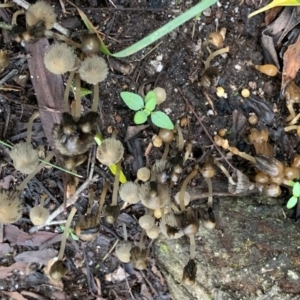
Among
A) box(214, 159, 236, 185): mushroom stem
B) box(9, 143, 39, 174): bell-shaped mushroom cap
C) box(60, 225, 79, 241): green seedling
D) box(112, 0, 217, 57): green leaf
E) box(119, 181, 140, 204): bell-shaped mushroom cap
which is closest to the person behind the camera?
box(112, 0, 217, 57): green leaf

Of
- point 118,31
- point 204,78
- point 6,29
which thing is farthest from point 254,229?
point 6,29

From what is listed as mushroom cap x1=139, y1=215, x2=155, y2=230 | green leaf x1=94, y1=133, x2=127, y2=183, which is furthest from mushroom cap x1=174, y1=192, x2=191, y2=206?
green leaf x1=94, y1=133, x2=127, y2=183

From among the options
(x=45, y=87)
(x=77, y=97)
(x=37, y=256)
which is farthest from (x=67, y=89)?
(x=37, y=256)

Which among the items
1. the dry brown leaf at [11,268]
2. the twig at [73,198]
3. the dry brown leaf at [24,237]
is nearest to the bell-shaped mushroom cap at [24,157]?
the twig at [73,198]

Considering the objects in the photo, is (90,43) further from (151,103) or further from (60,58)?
(151,103)

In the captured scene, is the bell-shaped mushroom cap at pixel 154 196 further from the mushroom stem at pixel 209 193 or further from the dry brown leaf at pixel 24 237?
the dry brown leaf at pixel 24 237

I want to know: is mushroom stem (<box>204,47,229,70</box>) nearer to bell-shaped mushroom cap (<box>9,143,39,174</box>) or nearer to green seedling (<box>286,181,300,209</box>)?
green seedling (<box>286,181,300,209</box>)
